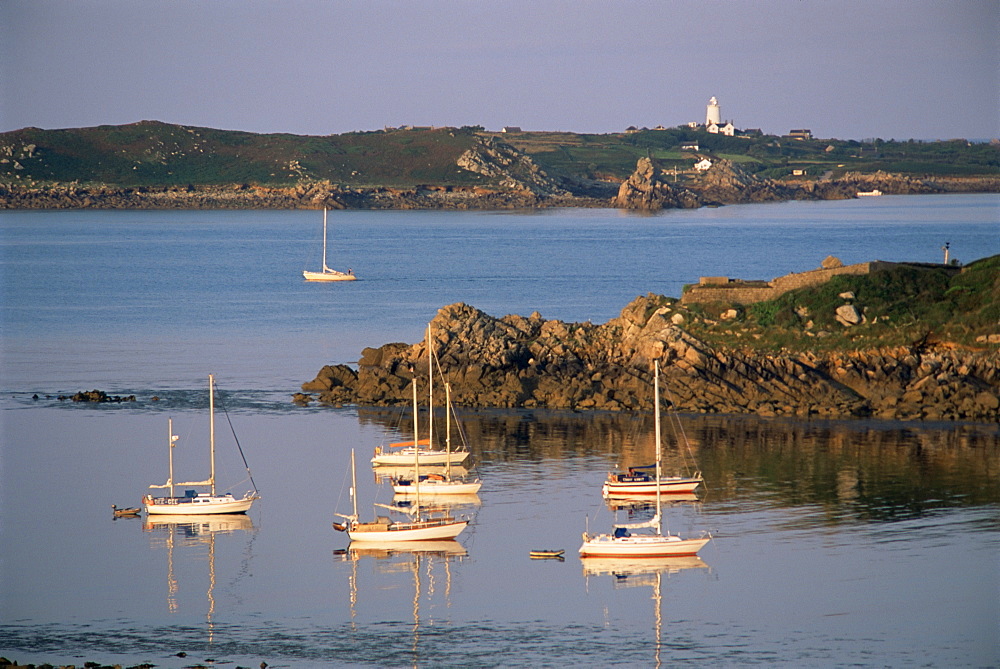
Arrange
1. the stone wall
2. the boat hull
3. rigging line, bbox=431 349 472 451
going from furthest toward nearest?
the stone wall → rigging line, bbox=431 349 472 451 → the boat hull

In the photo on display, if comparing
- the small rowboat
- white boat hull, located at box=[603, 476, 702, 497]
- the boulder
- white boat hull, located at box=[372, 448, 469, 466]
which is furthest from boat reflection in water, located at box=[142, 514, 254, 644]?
the boulder

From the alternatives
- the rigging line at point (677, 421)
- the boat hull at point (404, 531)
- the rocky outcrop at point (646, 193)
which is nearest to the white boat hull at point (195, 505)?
the boat hull at point (404, 531)

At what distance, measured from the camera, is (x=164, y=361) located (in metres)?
53.3

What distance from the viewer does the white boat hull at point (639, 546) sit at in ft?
88.3

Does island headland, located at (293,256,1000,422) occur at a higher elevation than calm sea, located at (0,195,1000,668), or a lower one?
higher

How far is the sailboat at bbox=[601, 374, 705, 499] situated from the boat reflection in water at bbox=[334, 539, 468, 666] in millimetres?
4728

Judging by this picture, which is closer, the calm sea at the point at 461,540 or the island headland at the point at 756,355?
the calm sea at the point at 461,540

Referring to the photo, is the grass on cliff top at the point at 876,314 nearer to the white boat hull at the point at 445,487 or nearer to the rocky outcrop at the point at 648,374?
the rocky outcrop at the point at 648,374

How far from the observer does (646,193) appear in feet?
624

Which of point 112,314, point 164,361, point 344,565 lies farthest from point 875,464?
point 112,314

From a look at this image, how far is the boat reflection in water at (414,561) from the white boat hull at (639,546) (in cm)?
254

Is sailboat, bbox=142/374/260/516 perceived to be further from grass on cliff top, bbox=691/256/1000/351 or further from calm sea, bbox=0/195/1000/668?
grass on cliff top, bbox=691/256/1000/351

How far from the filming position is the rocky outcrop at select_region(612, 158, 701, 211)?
19025 cm

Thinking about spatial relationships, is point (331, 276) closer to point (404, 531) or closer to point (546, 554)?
point (404, 531)
